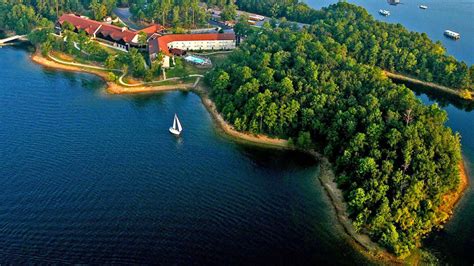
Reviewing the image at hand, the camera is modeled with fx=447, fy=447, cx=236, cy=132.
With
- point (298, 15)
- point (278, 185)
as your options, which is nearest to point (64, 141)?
point (278, 185)

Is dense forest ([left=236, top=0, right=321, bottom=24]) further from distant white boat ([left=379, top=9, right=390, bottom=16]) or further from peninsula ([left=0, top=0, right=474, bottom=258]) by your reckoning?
distant white boat ([left=379, top=9, right=390, bottom=16])

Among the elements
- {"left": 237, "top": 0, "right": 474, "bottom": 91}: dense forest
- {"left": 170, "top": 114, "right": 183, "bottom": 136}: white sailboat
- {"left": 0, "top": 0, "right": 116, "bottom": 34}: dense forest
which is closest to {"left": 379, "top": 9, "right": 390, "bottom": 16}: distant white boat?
{"left": 237, "top": 0, "right": 474, "bottom": 91}: dense forest

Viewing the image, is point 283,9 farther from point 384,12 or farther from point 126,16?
point 126,16

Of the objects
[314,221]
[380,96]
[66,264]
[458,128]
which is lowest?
[66,264]

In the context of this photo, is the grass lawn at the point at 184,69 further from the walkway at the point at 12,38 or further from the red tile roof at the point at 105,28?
the walkway at the point at 12,38

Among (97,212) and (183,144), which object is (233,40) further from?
(97,212)

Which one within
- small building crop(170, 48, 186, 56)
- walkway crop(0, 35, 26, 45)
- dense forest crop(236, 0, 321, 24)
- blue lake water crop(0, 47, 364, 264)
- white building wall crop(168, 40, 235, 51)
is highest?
dense forest crop(236, 0, 321, 24)

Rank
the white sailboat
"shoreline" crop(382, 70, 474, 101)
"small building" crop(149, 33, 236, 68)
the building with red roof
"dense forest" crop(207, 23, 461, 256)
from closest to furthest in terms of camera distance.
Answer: "dense forest" crop(207, 23, 461, 256) → the white sailboat → "shoreline" crop(382, 70, 474, 101) → "small building" crop(149, 33, 236, 68) → the building with red roof

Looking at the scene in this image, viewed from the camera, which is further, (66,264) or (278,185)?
(278,185)
